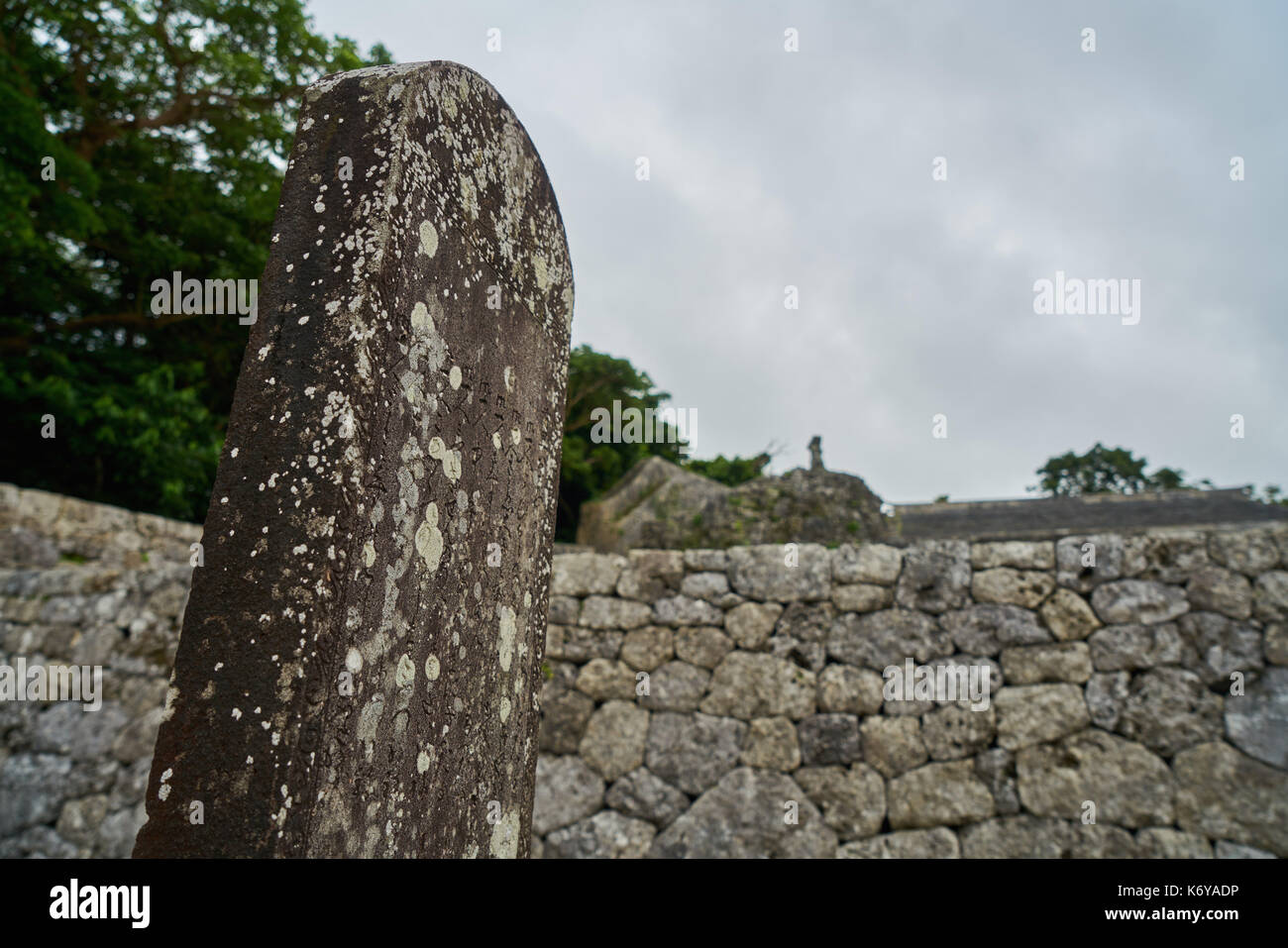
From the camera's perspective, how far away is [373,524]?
4.19ft

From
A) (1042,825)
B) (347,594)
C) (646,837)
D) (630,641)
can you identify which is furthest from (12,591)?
(1042,825)

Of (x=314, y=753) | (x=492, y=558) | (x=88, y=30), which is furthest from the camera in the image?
(x=88, y=30)

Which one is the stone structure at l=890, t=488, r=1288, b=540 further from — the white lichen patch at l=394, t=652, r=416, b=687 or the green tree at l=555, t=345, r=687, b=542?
the white lichen patch at l=394, t=652, r=416, b=687

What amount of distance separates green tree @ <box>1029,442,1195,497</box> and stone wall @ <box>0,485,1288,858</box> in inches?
672

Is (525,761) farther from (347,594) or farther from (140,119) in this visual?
(140,119)

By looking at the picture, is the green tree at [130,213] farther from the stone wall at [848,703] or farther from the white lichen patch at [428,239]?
the white lichen patch at [428,239]

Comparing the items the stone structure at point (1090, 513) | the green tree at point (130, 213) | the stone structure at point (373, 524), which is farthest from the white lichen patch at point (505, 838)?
the green tree at point (130, 213)

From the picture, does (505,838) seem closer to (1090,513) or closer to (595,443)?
(1090,513)

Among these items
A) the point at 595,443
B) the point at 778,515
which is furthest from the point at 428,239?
the point at 595,443

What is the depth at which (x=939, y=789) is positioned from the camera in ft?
14.6

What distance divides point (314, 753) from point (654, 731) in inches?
163

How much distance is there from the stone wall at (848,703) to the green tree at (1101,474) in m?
17.1

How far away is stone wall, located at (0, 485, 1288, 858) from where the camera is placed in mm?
4230

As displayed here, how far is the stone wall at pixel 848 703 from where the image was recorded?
4230mm
